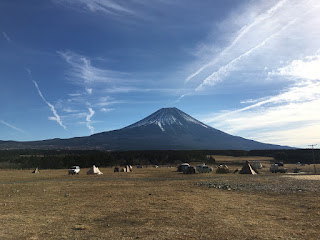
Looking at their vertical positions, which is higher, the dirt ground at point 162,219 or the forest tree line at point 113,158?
the forest tree line at point 113,158

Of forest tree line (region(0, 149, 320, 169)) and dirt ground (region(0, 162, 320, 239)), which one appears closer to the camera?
dirt ground (region(0, 162, 320, 239))

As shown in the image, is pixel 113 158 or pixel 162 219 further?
pixel 113 158

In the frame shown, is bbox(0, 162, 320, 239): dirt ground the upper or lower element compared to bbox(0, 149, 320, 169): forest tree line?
lower

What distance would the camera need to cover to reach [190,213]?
13.9 meters

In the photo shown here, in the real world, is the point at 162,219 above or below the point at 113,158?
below

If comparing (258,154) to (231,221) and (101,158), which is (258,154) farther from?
(231,221)

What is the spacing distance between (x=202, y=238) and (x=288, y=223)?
4.77 m

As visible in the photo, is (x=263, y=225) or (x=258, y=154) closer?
(x=263, y=225)

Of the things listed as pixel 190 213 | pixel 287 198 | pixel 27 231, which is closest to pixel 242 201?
pixel 287 198

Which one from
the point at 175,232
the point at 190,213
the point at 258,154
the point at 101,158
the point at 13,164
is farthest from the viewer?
the point at 258,154

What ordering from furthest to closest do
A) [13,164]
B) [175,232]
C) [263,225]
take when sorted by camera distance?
[13,164] < [263,225] < [175,232]

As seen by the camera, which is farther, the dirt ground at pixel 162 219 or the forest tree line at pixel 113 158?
the forest tree line at pixel 113 158

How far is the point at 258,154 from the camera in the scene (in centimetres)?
15625

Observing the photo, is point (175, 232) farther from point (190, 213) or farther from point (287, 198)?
point (287, 198)
